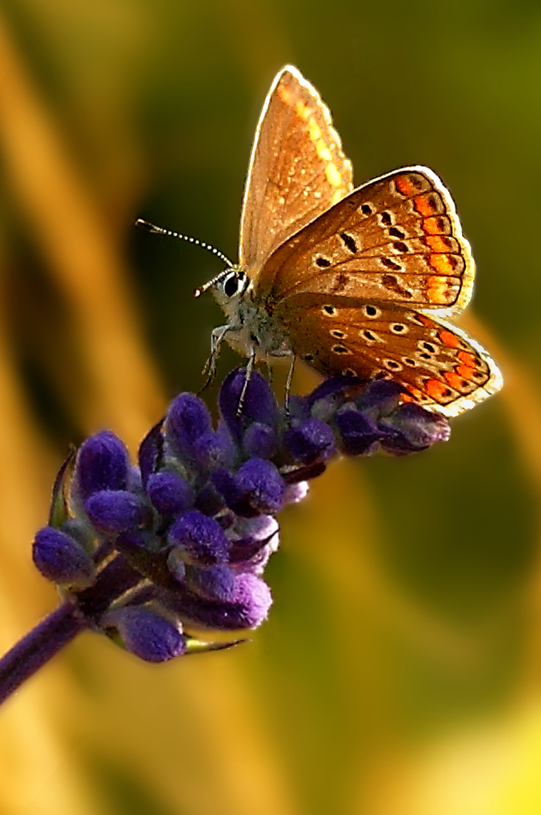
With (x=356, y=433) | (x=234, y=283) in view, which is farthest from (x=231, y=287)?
(x=356, y=433)

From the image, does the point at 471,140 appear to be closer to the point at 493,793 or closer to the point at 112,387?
the point at 112,387

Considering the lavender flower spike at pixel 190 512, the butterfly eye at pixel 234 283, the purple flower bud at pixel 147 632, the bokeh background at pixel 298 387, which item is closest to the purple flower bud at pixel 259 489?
the lavender flower spike at pixel 190 512

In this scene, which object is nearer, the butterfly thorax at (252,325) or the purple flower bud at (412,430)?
the purple flower bud at (412,430)

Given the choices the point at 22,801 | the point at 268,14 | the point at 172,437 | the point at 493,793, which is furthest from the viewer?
the point at 268,14

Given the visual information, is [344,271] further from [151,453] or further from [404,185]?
[151,453]

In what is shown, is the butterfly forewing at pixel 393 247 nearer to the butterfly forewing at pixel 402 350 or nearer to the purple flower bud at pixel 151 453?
the butterfly forewing at pixel 402 350

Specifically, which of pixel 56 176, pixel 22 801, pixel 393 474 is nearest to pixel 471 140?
pixel 393 474

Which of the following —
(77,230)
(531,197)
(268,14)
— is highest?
(268,14)
